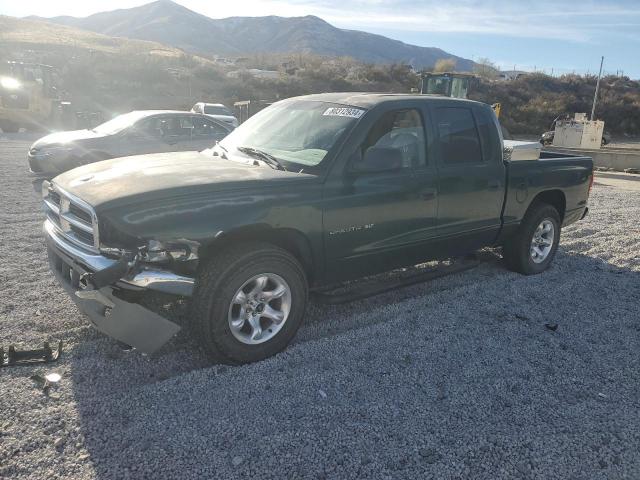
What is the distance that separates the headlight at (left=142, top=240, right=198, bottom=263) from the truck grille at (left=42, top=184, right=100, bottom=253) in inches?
13.3

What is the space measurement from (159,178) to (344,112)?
1.62m

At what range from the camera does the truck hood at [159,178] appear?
330 centimetres

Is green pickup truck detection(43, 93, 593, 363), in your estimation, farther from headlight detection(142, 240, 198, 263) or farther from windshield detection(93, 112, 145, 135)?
windshield detection(93, 112, 145, 135)

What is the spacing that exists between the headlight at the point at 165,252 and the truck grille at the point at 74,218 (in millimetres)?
337

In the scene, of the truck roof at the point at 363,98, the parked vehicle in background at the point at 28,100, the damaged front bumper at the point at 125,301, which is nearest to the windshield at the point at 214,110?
the parked vehicle in background at the point at 28,100

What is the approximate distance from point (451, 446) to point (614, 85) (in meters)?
74.0

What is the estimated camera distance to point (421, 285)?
5449mm

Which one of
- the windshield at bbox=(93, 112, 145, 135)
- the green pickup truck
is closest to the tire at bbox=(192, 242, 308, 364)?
the green pickup truck

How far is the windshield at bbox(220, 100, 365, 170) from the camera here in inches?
161

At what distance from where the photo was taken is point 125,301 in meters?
3.23

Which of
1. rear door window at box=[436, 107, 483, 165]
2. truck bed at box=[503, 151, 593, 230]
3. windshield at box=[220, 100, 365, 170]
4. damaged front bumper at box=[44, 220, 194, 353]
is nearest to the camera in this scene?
damaged front bumper at box=[44, 220, 194, 353]

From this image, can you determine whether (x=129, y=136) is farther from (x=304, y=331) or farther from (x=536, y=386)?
(x=536, y=386)

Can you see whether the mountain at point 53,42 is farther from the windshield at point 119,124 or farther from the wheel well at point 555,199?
the wheel well at point 555,199

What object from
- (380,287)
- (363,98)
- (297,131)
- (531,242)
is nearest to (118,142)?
(297,131)
